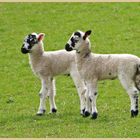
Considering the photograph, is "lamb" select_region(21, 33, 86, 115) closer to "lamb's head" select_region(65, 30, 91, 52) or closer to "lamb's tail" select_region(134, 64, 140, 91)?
"lamb's head" select_region(65, 30, 91, 52)

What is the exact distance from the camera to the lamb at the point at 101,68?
1675cm

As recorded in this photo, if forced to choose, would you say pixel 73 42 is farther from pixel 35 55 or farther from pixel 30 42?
pixel 35 55

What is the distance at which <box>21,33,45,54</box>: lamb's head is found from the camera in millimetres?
17973

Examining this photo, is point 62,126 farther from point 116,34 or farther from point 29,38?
point 116,34

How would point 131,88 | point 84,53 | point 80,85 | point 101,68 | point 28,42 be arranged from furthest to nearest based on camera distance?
point 80,85, point 28,42, point 84,53, point 101,68, point 131,88

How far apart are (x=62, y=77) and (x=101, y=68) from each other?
8595 mm

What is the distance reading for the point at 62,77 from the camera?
1005 inches

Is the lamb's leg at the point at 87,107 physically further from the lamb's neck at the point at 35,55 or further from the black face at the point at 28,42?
the black face at the point at 28,42

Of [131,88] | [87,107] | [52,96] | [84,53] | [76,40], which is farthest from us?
[52,96]

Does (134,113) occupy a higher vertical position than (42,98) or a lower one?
lower

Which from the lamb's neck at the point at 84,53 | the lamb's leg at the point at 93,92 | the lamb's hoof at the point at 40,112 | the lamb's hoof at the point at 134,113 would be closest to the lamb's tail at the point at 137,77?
the lamb's hoof at the point at 134,113

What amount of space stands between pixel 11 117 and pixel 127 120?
3099mm

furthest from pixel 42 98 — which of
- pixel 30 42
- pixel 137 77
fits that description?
pixel 137 77

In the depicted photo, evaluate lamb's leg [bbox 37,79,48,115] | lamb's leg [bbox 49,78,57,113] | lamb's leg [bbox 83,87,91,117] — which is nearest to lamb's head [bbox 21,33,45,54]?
lamb's leg [bbox 37,79,48,115]
